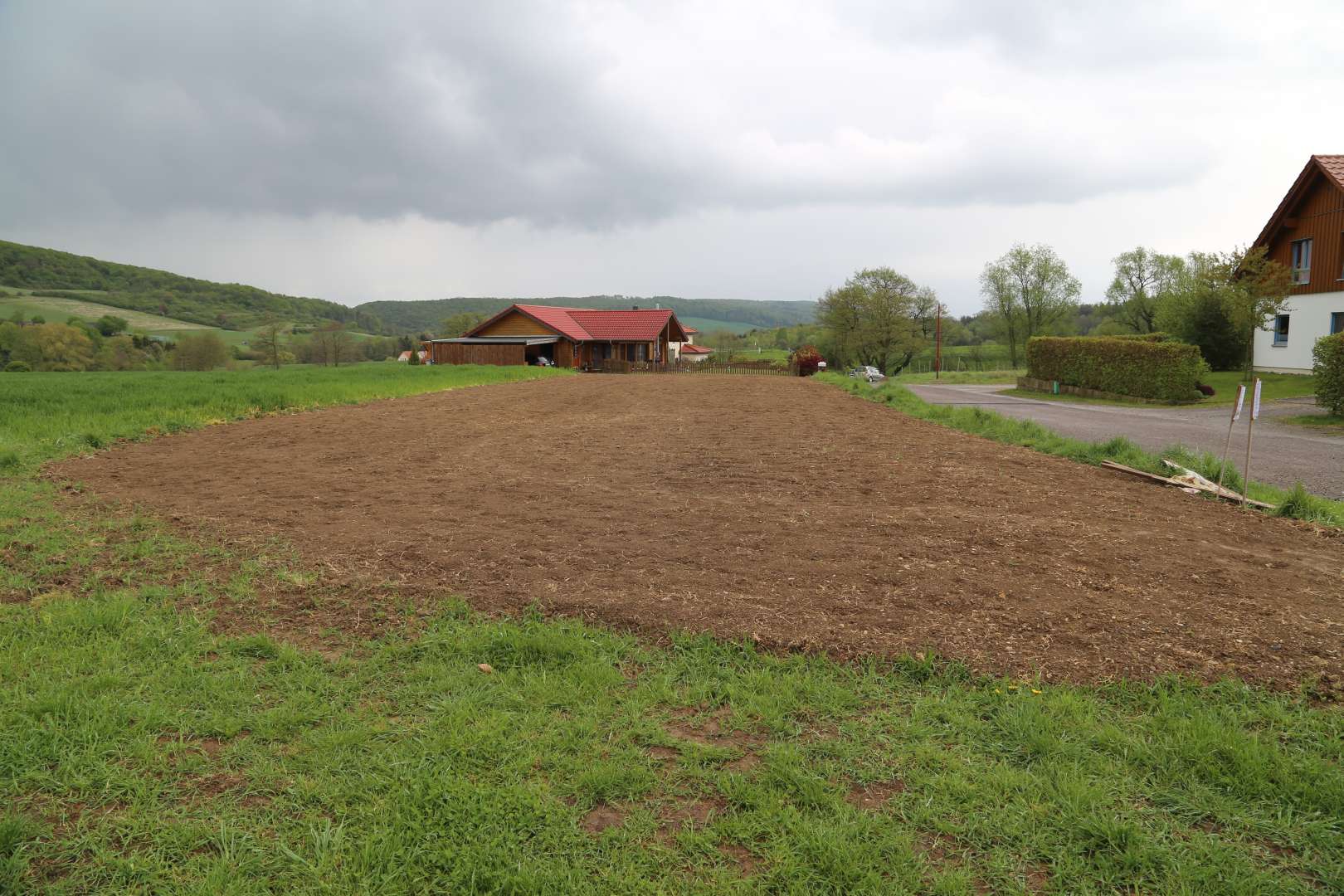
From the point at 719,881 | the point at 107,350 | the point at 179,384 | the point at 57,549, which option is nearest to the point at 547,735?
the point at 719,881

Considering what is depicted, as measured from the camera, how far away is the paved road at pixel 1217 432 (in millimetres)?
9289

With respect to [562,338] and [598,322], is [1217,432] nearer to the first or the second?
[562,338]

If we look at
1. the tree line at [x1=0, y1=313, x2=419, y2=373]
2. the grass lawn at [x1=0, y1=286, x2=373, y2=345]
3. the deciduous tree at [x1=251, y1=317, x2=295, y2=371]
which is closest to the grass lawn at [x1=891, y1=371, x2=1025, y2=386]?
the tree line at [x1=0, y1=313, x2=419, y2=373]

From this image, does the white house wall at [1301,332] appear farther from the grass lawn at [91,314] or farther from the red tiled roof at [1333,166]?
the grass lawn at [91,314]

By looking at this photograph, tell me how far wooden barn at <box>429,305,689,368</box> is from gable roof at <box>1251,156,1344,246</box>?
118 feet

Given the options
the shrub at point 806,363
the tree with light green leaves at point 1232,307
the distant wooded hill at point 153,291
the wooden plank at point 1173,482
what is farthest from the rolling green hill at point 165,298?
the wooden plank at point 1173,482

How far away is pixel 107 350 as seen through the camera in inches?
1623

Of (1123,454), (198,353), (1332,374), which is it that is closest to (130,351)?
(198,353)

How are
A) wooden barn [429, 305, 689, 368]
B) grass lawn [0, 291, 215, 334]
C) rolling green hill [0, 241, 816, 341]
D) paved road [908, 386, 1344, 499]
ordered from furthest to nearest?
rolling green hill [0, 241, 816, 341], grass lawn [0, 291, 215, 334], wooden barn [429, 305, 689, 368], paved road [908, 386, 1344, 499]

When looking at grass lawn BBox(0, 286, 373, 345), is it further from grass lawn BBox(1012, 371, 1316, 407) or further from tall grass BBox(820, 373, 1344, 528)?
tall grass BBox(820, 373, 1344, 528)

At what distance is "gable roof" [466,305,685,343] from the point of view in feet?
169

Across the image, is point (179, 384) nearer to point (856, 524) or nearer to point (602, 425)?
point (602, 425)

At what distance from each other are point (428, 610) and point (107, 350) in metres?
50.1

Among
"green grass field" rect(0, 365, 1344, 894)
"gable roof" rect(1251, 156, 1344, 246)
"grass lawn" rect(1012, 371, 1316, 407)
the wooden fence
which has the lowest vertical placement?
"green grass field" rect(0, 365, 1344, 894)
